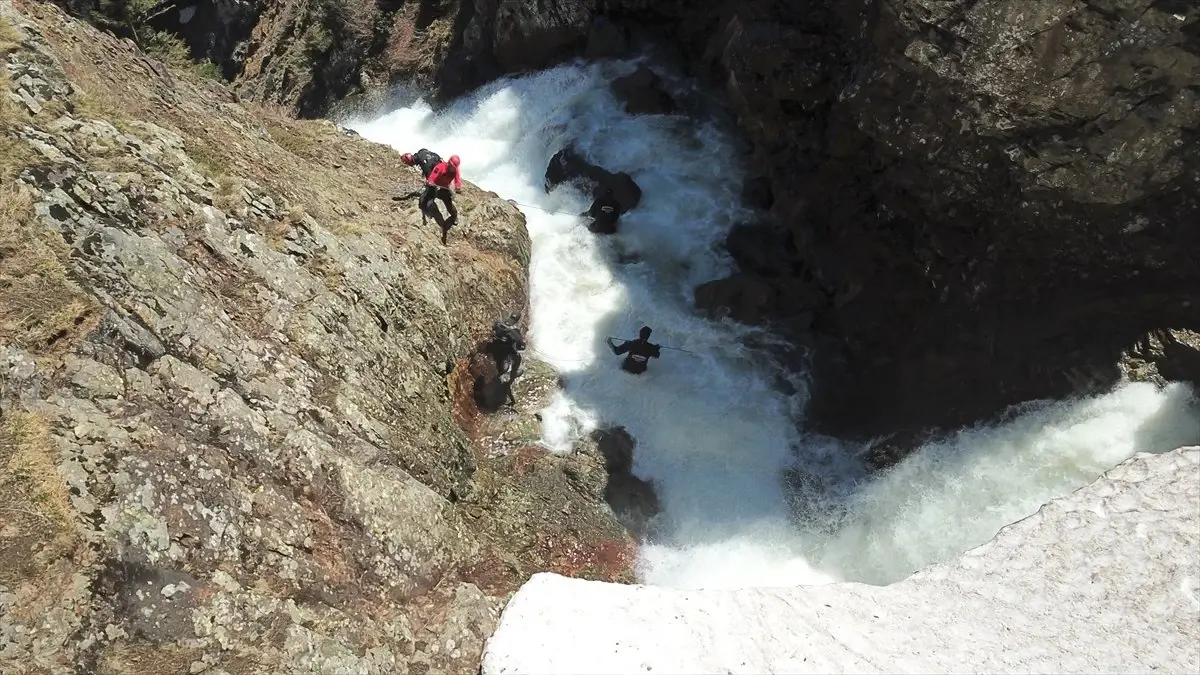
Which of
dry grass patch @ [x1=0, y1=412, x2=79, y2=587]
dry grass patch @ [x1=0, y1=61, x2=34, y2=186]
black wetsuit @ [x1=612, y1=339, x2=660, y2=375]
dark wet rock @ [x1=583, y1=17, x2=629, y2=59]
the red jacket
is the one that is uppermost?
dark wet rock @ [x1=583, y1=17, x2=629, y2=59]

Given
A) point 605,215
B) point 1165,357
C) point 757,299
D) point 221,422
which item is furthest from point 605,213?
point 1165,357

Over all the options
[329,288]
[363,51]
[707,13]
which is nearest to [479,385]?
[329,288]

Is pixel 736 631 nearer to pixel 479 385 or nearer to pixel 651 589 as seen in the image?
pixel 651 589

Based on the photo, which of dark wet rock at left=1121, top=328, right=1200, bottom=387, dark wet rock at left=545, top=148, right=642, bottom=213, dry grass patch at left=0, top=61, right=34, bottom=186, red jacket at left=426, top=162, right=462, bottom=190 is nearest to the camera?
dry grass patch at left=0, top=61, right=34, bottom=186

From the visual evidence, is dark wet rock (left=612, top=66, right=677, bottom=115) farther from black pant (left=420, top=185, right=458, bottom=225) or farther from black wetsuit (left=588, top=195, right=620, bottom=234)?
black pant (left=420, top=185, right=458, bottom=225)

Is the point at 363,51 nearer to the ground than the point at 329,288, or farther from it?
nearer to the ground

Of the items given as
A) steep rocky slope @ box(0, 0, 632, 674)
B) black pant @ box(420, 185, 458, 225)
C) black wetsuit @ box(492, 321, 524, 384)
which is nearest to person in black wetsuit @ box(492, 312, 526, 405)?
black wetsuit @ box(492, 321, 524, 384)
